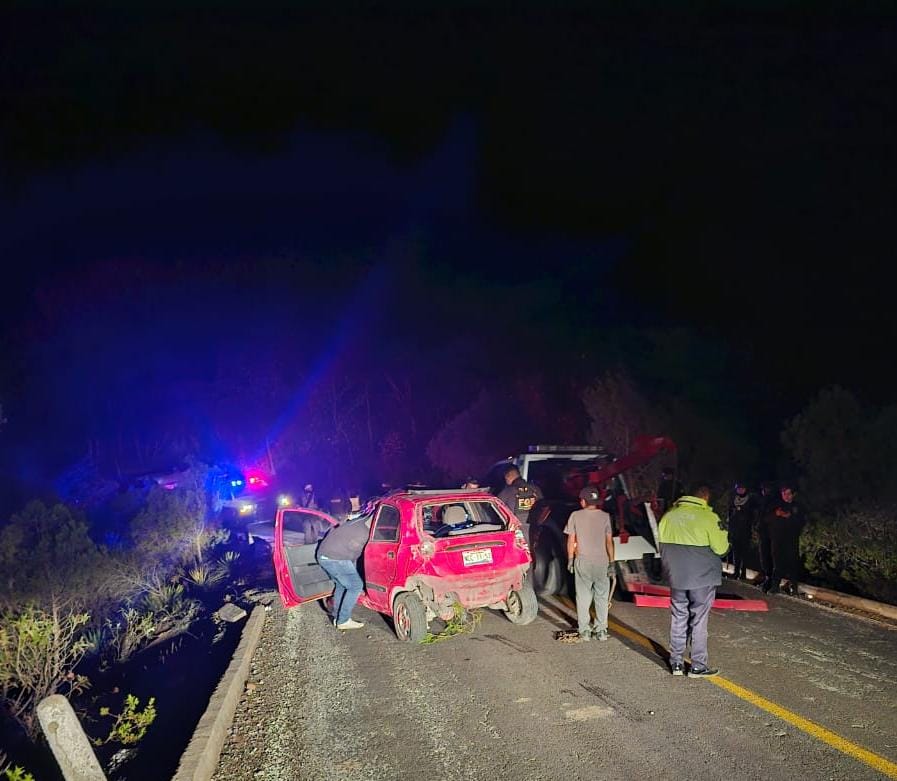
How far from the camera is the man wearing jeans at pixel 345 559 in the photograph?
28.3 feet

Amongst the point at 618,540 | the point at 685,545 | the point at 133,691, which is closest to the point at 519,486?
the point at 618,540

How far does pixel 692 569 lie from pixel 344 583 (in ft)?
13.7

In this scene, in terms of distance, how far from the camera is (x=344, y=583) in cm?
879

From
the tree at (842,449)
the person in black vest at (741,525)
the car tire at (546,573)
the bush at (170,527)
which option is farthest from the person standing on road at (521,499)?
the bush at (170,527)

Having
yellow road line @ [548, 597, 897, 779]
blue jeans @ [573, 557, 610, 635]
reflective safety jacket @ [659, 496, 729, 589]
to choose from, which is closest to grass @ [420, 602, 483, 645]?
blue jeans @ [573, 557, 610, 635]

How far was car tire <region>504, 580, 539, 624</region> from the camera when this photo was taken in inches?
341

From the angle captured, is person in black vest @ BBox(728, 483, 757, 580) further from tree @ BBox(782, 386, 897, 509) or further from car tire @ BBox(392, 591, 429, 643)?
car tire @ BBox(392, 591, 429, 643)

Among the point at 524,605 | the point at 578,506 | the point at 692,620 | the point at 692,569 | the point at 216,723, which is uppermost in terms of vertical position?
the point at 578,506

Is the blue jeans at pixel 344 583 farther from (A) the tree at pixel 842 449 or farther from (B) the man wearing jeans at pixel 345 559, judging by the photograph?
(A) the tree at pixel 842 449

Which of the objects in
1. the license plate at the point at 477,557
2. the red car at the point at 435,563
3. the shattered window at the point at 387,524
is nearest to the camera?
the red car at the point at 435,563

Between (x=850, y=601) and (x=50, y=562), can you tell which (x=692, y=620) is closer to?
(x=850, y=601)

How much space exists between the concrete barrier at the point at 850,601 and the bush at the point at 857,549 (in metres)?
0.56

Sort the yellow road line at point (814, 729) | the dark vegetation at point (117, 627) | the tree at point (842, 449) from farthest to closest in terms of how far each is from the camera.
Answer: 1. the tree at point (842, 449)
2. the dark vegetation at point (117, 627)
3. the yellow road line at point (814, 729)

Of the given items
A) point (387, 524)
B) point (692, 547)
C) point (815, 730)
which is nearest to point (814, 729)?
point (815, 730)
